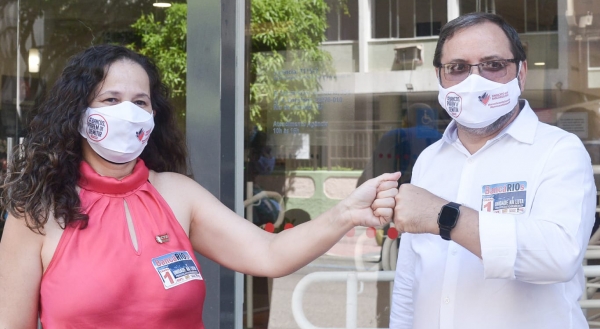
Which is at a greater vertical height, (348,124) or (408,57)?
(408,57)

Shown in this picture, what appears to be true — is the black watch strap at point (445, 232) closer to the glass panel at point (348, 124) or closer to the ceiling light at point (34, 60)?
the glass panel at point (348, 124)

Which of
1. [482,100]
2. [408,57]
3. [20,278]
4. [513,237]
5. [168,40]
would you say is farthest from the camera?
[168,40]

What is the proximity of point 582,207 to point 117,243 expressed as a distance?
1261 millimetres

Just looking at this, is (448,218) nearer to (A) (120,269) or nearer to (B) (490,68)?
(B) (490,68)

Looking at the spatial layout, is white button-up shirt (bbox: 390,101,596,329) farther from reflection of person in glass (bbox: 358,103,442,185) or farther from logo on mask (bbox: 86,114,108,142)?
reflection of person in glass (bbox: 358,103,442,185)

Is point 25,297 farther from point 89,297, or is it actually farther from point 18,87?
point 18,87

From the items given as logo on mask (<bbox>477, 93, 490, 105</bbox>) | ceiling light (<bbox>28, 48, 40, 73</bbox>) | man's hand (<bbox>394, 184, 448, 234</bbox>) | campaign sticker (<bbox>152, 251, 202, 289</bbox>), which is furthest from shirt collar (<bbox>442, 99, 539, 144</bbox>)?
ceiling light (<bbox>28, 48, 40, 73</bbox>)

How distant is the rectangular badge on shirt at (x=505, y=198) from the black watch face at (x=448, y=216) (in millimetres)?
224

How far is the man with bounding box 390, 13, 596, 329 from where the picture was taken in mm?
1844

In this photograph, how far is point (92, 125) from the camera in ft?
7.04

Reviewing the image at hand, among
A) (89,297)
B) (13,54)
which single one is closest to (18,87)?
(13,54)

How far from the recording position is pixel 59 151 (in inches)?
83.4

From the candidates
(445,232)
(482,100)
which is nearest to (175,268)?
(445,232)

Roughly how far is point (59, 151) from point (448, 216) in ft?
3.68
